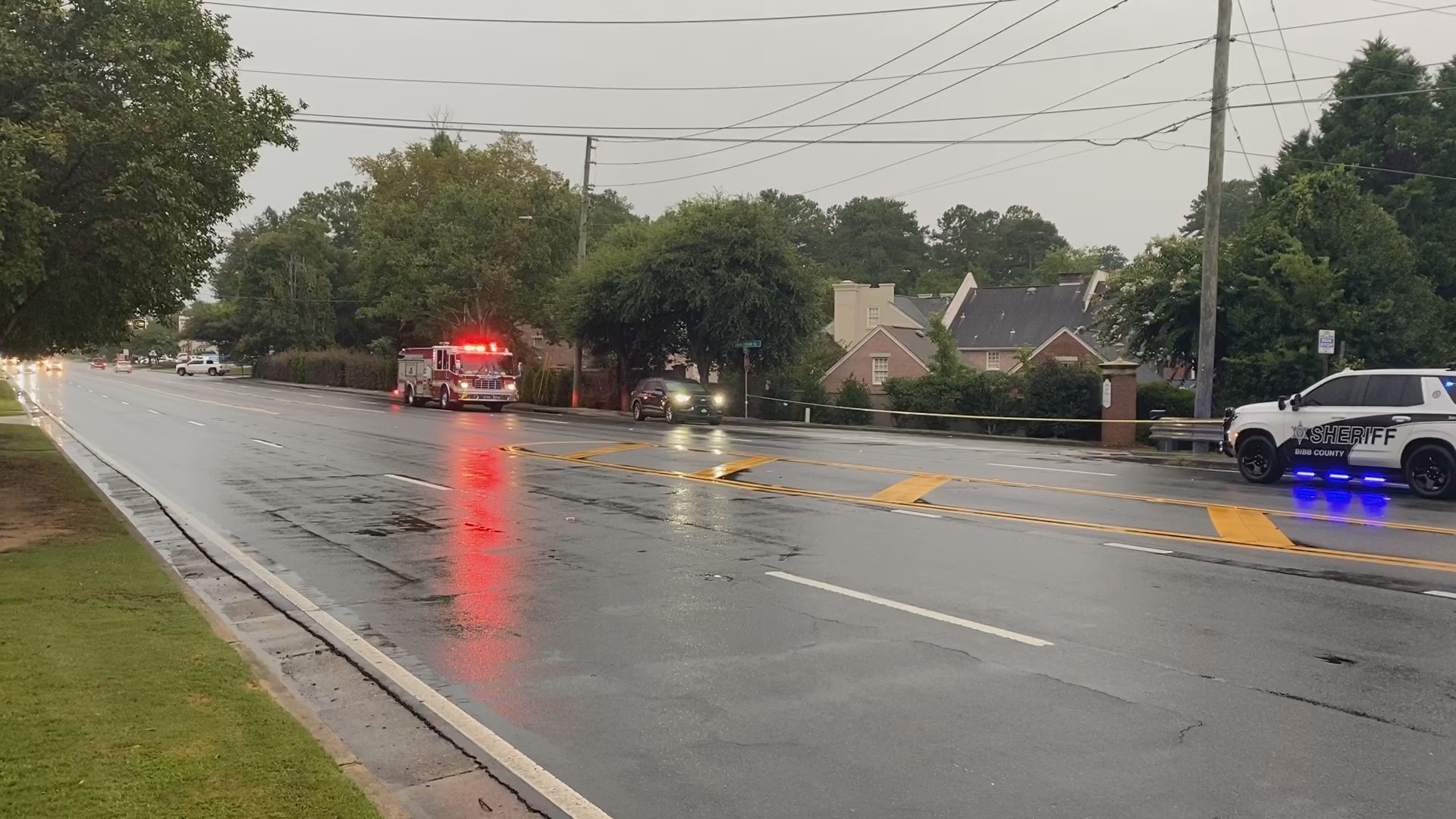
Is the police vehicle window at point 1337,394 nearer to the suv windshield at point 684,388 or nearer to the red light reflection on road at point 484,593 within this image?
the red light reflection on road at point 484,593

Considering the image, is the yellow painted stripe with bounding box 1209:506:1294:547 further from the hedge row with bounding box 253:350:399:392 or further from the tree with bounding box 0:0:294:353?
the hedge row with bounding box 253:350:399:392

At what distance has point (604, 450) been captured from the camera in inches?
899

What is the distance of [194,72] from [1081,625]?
43.0 ft

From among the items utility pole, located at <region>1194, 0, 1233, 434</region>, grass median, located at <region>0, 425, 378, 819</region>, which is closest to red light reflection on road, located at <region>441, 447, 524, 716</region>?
grass median, located at <region>0, 425, 378, 819</region>

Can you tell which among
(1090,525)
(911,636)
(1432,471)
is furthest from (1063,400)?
(911,636)

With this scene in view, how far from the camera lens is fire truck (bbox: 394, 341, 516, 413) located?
144ft

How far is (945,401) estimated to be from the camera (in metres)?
35.3

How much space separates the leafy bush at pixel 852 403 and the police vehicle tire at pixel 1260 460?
69.6 ft

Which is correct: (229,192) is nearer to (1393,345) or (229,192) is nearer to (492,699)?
(492,699)

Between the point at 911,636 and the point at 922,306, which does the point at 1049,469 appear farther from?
the point at 922,306

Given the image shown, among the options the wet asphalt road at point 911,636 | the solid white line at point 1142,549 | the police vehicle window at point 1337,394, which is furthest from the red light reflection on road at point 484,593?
the police vehicle window at point 1337,394

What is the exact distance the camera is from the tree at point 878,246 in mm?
113812

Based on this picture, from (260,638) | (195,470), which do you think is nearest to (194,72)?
(195,470)

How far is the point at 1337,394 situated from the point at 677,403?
23351 millimetres
